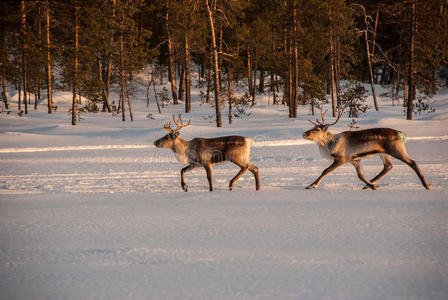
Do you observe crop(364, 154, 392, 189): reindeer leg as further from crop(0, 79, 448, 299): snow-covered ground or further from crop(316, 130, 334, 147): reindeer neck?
crop(316, 130, 334, 147): reindeer neck

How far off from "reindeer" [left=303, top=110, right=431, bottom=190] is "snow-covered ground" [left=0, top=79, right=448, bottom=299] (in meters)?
0.58

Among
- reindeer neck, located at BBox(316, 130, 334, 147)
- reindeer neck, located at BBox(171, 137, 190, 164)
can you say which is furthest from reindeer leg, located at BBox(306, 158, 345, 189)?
reindeer neck, located at BBox(171, 137, 190, 164)

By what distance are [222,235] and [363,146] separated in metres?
4.66

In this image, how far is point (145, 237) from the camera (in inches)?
237

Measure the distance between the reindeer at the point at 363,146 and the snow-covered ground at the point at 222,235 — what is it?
578mm

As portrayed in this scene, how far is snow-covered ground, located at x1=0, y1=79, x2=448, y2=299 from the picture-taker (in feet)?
13.9

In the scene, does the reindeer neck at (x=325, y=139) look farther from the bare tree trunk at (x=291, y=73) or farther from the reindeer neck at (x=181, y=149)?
the bare tree trunk at (x=291, y=73)

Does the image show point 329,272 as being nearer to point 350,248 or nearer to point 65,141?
point 350,248

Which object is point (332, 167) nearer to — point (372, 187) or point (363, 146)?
point (363, 146)

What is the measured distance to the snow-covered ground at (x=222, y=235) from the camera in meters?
4.23

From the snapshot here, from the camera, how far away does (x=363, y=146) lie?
8.94 metres

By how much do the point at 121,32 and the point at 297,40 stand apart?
1363 cm

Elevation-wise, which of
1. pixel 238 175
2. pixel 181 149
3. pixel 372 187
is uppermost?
pixel 181 149

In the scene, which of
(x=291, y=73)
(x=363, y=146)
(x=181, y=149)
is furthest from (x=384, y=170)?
(x=291, y=73)
